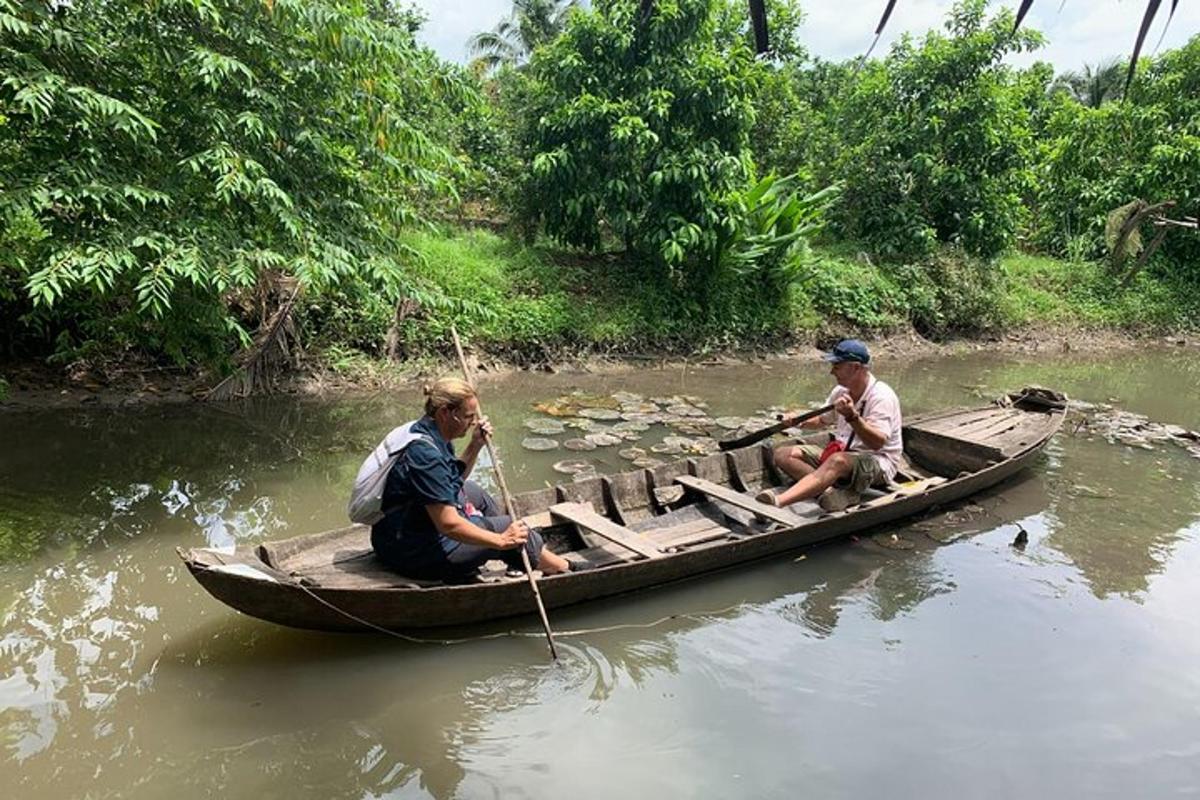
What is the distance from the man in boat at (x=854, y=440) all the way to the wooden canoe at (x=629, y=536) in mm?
155

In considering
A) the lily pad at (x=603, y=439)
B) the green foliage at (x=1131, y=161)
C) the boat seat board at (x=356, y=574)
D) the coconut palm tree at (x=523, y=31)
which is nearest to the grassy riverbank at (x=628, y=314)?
the green foliage at (x=1131, y=161)

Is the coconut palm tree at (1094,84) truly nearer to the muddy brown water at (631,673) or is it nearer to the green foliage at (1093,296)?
the green foliage at (1093,296)

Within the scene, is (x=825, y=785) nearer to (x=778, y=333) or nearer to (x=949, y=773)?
(x=949, y=773)

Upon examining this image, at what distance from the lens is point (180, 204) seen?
5219 mm

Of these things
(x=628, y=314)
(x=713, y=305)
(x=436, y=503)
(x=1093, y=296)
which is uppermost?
(x=628, y=314)

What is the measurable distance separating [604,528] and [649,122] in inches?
311

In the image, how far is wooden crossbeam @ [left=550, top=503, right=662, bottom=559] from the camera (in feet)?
15.1

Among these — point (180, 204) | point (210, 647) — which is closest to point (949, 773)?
point (210, 647)

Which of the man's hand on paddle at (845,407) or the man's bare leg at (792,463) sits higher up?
the man's hand on paddle at (845,407)

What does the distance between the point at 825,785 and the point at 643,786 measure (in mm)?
770

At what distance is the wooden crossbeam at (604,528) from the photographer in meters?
4.60

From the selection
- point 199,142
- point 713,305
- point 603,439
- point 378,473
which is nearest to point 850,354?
point 603,439

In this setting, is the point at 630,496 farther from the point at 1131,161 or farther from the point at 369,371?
the point at 1131,161

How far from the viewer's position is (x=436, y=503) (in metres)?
3.69
